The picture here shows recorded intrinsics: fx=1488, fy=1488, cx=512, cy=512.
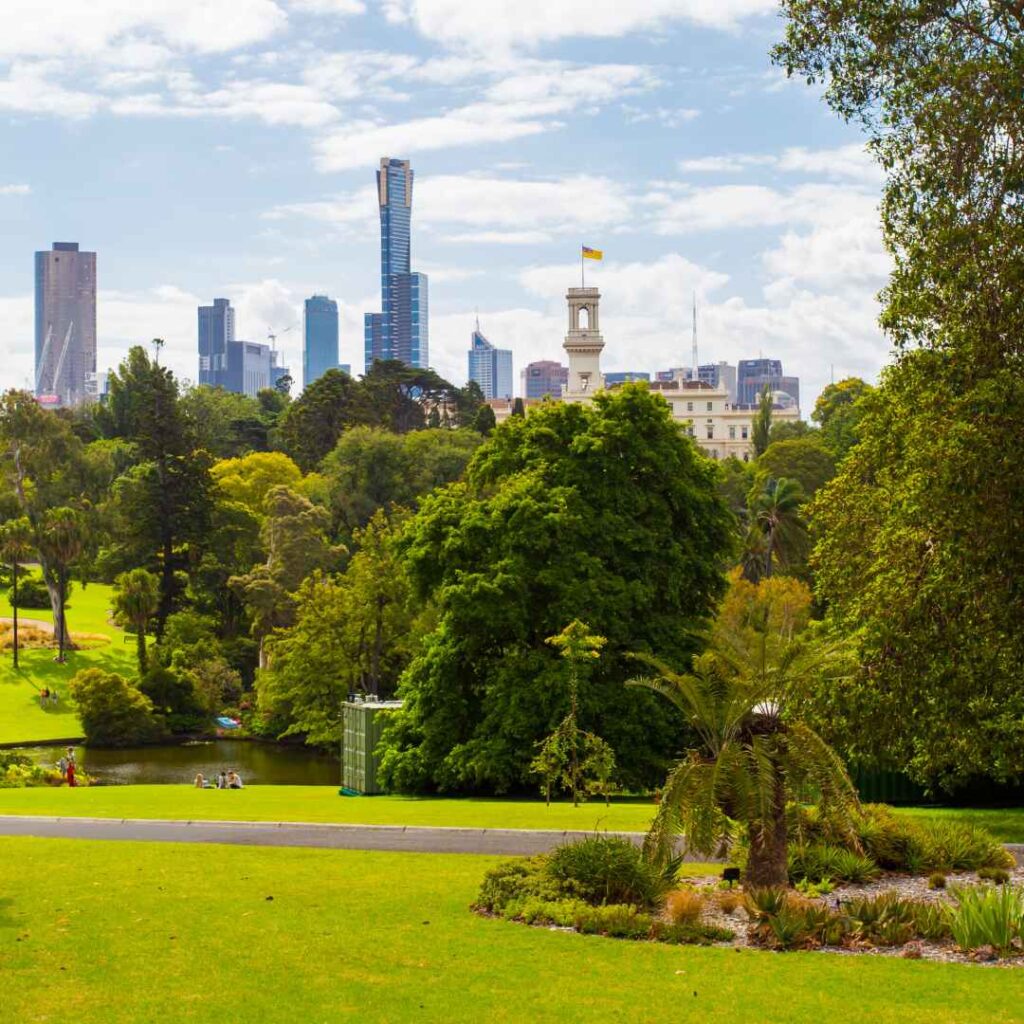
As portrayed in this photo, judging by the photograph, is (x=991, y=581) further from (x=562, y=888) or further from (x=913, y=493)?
(x=562, y=888)

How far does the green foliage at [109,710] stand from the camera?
64438mm

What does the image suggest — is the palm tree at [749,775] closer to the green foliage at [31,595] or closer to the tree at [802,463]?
the tree at [802,463]

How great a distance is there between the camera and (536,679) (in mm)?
35906

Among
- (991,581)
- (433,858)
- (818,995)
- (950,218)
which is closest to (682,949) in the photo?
(818,995)

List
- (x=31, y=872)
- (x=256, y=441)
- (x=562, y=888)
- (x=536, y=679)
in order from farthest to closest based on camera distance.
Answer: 1. (x=256, y=441)
2. (x=536, y=679)
3. (x=31, y=872)
4. (x=562, y=888)

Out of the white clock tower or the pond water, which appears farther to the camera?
the white clock tower

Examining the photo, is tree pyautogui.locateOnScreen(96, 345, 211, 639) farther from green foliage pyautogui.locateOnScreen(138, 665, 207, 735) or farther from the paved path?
the paved path

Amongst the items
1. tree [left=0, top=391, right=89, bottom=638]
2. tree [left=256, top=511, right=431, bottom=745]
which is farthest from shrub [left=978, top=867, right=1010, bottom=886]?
tree [left=0, top=391, right=89, bottom=638]

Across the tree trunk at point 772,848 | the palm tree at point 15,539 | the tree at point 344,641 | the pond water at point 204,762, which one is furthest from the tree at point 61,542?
the tree trunk at point 772,848

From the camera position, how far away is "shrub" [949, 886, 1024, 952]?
13.9m

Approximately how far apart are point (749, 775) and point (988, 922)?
2.88 m

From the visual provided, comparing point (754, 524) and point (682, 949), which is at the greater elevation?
point (754, 524)

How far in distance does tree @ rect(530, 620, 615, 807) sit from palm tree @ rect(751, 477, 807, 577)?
34.2 metres

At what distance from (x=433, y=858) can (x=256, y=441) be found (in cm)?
11687
